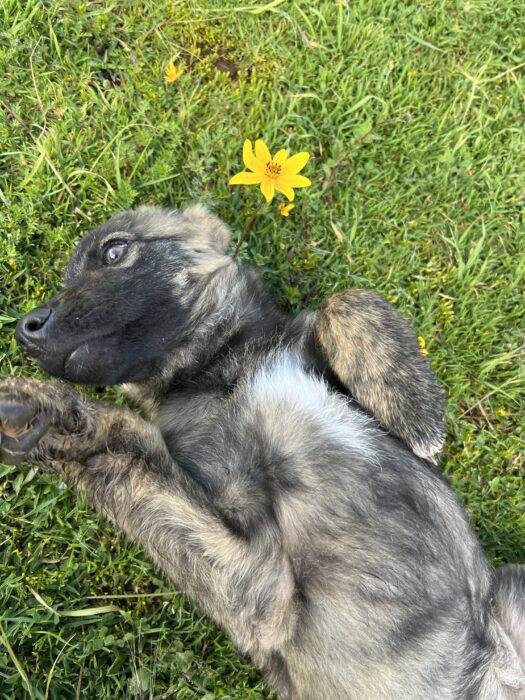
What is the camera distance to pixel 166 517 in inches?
106

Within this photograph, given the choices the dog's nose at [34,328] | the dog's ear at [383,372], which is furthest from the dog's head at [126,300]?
the dog's ear at [383,372]

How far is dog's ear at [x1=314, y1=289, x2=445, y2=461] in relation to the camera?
3.24 meters

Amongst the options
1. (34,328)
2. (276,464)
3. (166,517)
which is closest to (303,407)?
(276,464)

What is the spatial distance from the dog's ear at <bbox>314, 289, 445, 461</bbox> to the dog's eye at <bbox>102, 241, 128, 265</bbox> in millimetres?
1176

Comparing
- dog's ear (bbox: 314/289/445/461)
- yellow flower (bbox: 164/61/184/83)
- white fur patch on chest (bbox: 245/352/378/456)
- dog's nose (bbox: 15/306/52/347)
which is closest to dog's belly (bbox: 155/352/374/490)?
white fur patch on chest (bbox: 245/352/378/456)

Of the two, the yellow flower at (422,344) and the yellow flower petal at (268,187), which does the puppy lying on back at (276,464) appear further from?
the yellow flower petal at (268,187)

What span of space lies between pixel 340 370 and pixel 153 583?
189cm

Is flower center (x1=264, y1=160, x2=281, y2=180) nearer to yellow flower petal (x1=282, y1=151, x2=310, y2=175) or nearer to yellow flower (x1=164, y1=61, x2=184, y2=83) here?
yellow flower petal (x1=282, y1=151, x2=310, y2=175)

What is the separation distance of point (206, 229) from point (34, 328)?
1.28 m

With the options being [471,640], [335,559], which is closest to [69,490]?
[335,559]

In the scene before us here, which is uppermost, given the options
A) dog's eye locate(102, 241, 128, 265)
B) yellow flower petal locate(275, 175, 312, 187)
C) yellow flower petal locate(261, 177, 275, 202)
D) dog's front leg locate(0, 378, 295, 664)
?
yellow flower petal locate(275, 175, 312, 187)

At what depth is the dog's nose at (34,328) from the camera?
300cm

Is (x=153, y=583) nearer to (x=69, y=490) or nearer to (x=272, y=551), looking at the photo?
(x=69, y=490)

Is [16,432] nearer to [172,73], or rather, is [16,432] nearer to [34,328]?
[34,328]
